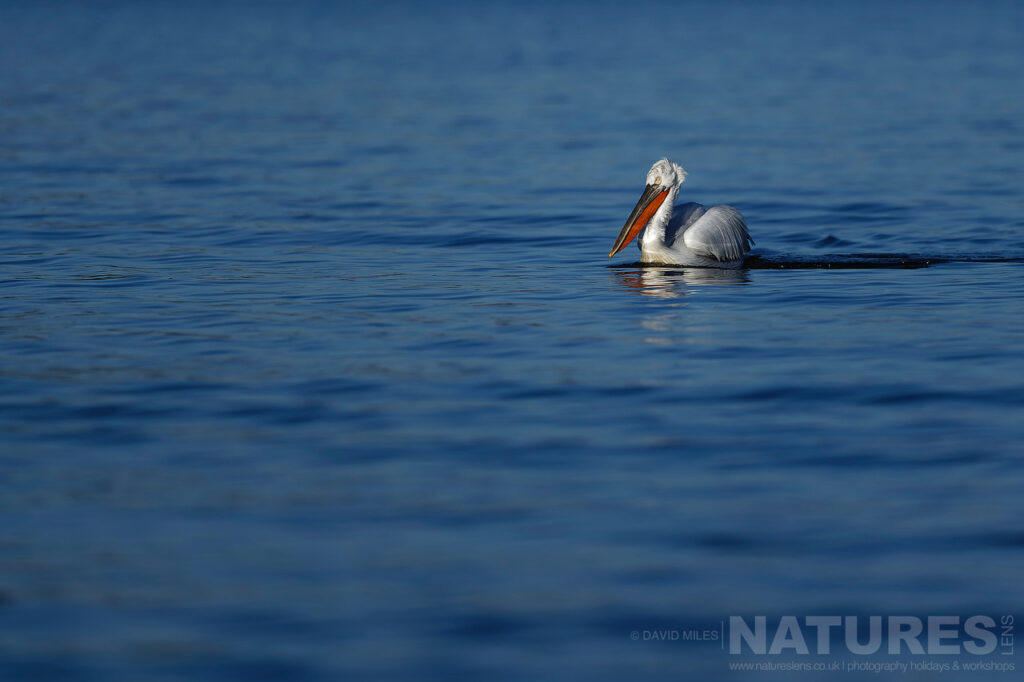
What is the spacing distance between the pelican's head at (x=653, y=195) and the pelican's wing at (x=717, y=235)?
465 mm

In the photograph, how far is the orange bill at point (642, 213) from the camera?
507 inches

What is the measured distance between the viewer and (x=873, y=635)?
5191 mm

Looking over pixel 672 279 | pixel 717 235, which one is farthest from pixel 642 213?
pixel 672 279

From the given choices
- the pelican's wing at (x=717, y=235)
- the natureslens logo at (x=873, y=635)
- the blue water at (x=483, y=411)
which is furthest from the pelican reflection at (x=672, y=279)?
the natureslens logo at (x=873, y=635)

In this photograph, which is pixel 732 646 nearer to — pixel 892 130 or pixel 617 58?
pixel 892 130

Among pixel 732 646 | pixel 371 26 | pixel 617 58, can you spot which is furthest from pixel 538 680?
pixel 371 26

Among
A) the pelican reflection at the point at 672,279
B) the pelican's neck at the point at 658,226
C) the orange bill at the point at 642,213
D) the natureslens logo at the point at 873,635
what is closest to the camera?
the natureslens logo at the point at 873,635

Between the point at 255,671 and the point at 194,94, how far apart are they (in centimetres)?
2746

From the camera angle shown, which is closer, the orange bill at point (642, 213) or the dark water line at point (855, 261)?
the dark water line at point (855, 261)

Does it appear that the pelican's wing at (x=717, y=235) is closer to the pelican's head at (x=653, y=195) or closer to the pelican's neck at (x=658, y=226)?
the pelican's neck at (x=658, y=226)

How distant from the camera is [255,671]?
492 cm

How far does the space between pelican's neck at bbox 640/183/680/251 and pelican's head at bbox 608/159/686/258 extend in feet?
0.23

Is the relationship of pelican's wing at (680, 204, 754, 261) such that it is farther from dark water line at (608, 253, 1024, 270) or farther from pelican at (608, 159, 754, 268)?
dark water line at (608, 253, 1024, 270)

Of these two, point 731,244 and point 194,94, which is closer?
point 731,244
